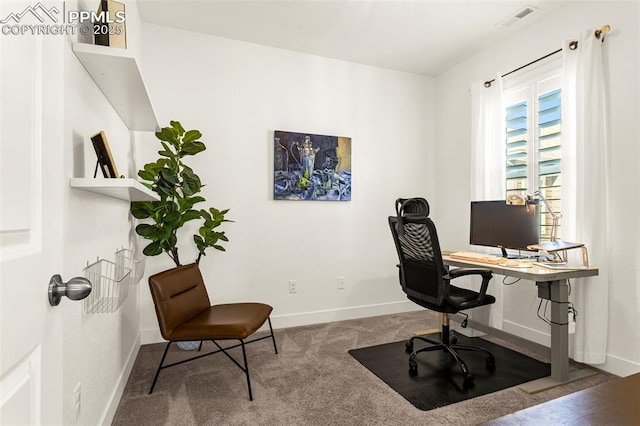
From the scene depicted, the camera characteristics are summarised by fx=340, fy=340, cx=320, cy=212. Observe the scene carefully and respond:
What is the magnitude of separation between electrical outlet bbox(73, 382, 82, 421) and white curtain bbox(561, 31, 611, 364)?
10.1ft

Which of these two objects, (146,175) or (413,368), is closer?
(413,368)

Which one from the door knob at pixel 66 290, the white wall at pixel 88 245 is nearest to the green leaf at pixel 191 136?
the white wall at pixel 88 245

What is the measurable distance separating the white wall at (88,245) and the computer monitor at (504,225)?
9.53ft

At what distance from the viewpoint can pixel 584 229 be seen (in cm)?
247

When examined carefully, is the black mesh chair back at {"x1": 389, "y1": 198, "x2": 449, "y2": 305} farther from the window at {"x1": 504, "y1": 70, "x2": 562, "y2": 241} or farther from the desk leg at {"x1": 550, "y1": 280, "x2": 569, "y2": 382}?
the window at {"x1": 504, "y1": 70, "x2": 562, "y2": 241}

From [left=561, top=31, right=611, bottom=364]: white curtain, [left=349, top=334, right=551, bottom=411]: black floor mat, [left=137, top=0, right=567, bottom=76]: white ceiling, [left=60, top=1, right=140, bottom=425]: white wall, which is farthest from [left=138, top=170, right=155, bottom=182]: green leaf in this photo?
[left=561, top=31, right=611, bottom=364]: white curtain

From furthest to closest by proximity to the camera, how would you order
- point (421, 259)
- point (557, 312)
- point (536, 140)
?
1. point (536, 140)
2. point (421, 259)
3. point (557, 312)

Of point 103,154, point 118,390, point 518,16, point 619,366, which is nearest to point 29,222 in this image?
point 103,154

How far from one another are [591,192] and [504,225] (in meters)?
0.65

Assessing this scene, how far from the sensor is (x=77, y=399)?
138 centimetres

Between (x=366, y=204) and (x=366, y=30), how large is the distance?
1.76m

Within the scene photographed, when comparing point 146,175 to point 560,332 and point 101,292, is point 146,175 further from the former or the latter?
point 560,332

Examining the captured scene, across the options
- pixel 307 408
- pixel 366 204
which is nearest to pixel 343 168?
pixel 366 204

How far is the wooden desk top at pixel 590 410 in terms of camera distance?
70cm
